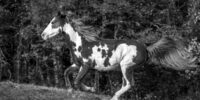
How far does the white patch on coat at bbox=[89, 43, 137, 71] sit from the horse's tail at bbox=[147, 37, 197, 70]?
0.55m

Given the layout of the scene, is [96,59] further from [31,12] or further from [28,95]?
[31,12]

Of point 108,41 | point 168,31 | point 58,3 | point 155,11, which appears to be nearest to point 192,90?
point 168,31

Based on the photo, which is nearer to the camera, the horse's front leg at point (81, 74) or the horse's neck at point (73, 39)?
the horse's front leg at point (81, 74)

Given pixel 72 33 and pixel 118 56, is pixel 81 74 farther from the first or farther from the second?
pixel 72 33

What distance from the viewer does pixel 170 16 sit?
15602 mm

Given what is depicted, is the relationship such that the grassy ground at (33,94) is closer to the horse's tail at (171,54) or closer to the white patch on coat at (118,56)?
the white patch on coat at (118,56)

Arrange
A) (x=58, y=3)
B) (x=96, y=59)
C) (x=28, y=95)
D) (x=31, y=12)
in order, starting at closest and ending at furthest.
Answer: (x=28, y=95) → (x=96, y=59) → (x=58, y=3) → (x=31, y=12)

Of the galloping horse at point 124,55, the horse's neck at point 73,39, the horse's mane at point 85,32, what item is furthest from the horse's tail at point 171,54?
the horse's neck at point 73,39

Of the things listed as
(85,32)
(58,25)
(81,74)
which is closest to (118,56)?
(81,74)

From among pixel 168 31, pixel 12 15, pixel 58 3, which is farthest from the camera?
pixel 12 15

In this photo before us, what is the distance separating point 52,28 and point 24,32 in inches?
346

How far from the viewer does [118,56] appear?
796cm

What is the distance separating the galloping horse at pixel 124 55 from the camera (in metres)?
7.82

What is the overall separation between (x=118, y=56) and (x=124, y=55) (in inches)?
5.9
